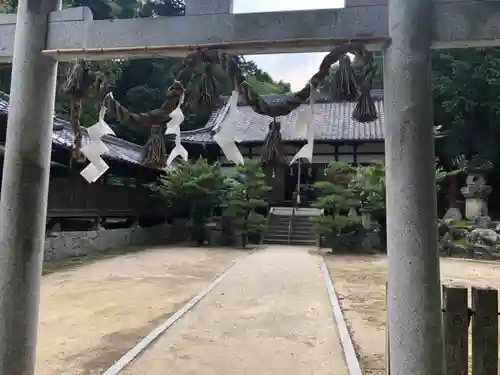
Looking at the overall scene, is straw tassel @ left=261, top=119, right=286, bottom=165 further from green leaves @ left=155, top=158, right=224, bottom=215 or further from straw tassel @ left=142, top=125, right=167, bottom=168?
green leaves @ left=155, top=158, right=224, bottom=215

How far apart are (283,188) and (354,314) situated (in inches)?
609

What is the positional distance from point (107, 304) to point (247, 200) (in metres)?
9.74

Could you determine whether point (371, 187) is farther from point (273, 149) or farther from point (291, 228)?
point (273, 149)

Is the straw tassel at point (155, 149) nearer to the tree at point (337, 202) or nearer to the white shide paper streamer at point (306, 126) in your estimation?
the white shide paper streamer at point (306, 126)

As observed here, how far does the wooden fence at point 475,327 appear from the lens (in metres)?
2.51

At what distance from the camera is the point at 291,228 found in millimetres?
18188

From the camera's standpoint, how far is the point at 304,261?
39.9 feet

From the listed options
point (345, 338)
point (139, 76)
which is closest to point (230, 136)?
point (345, 338)

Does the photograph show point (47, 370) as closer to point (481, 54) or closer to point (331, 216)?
point (331, 216)

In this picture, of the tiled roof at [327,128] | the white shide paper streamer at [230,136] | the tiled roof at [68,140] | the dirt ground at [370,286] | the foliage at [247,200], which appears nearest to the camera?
the white shide paper streamer at [230,136]

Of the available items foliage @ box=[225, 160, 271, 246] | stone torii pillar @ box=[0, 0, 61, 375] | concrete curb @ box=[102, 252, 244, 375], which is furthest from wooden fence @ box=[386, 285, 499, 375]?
foliage @ box=[225, 160, 271, 246]

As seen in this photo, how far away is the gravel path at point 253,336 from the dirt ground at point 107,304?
18.2 inches

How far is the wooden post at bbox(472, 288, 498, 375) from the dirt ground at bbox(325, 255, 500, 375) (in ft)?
0.84

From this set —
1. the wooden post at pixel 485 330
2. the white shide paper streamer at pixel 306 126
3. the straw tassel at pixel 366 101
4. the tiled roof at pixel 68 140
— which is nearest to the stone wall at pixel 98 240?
the tiled roof at pixel 68 140
